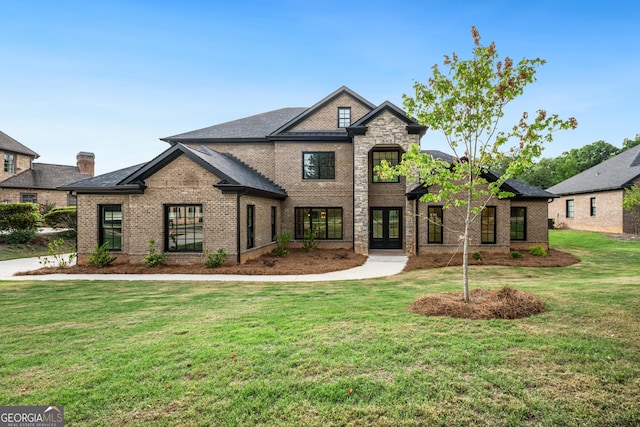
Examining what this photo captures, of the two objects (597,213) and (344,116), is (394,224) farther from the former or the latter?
(597,213)

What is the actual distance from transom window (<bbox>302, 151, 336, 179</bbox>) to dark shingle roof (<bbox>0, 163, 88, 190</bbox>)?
94.9 feet

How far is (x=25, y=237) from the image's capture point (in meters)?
18.0

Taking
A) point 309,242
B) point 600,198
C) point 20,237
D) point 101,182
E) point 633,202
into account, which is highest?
point 101,182

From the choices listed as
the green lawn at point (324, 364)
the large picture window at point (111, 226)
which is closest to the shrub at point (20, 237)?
the large picture window at point (111, 226)

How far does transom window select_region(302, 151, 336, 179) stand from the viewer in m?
18.5

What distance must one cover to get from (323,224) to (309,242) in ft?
5.17

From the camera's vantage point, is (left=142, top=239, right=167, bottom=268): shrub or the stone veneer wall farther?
the stone veneer wall

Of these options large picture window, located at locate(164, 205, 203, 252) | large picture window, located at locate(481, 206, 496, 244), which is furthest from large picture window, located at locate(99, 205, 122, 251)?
large picture window, located at locate(481, 206, 496, 244)

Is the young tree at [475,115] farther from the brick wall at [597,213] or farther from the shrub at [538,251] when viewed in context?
the brick wall at [597,213]

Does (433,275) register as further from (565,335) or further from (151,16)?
(151,16)

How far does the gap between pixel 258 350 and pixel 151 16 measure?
17809mm

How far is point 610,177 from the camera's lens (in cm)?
2692

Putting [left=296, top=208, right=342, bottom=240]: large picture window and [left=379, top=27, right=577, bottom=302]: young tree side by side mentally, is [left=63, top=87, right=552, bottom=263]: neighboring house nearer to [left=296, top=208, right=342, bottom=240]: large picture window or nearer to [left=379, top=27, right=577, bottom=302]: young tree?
[left=296, top=208, right=342, bottom=240]: large picture window

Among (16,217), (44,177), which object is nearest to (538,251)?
(16,217)
